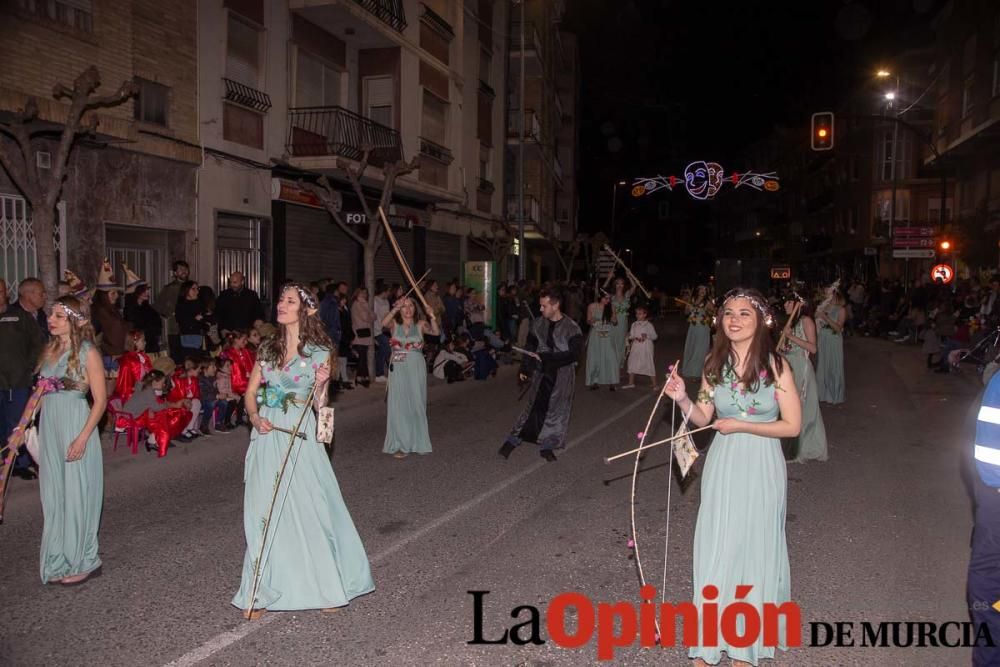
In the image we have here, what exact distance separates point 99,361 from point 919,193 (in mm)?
51650

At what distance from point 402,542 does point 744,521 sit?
299cm

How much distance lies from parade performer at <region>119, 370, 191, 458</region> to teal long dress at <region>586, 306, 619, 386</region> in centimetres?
808

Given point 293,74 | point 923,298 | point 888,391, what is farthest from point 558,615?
point 923,298

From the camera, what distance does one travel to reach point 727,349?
4.38m

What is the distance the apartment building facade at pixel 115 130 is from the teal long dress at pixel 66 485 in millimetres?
6211

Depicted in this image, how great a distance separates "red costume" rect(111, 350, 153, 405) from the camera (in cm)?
966

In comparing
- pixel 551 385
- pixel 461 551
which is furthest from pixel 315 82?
pixel 461 551

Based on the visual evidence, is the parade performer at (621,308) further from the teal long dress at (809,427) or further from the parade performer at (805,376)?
the teal long dress at (809,427)

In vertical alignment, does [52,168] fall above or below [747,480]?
above

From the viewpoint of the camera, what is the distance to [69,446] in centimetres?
537

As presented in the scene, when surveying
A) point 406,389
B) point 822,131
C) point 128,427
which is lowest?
point 128,427

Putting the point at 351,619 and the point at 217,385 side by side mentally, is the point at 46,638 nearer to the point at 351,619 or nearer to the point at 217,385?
the point at 351,619

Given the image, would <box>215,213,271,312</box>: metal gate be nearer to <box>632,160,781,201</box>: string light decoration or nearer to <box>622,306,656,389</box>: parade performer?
<box>622,306,656,389</box>: parade performer

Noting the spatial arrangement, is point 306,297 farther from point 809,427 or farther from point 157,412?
point 809,427
